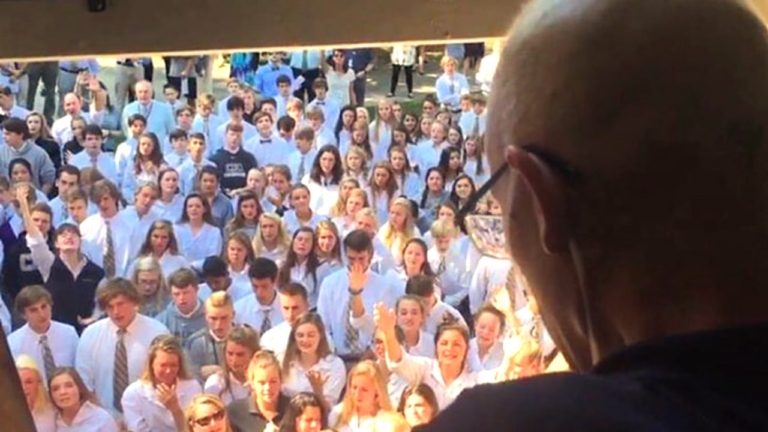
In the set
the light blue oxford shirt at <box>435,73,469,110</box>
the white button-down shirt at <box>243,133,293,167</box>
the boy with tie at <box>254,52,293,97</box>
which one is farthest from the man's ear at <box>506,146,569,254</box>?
the white button-down shirt at <box>243,133,293,167</box>

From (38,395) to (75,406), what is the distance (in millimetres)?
61

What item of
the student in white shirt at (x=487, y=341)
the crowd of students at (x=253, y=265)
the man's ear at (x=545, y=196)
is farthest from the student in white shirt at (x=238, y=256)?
the man's ear at (x=545, y=196)

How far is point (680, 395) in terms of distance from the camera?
1.09 ft

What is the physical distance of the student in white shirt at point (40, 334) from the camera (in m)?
1.28

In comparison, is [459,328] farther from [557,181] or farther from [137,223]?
[557,181]

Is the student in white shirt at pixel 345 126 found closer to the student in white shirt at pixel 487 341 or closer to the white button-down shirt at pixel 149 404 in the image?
the student in white shirt at pixel 487 341

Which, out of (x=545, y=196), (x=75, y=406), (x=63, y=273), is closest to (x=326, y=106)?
(x=63, y=273)

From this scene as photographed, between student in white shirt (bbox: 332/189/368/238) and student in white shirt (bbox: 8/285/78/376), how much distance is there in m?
0.39

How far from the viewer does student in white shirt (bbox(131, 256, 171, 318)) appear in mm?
1369

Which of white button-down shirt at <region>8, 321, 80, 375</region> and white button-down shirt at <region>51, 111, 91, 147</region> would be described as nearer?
white button-down shirt at <region>8, 321, 80, 375</region>

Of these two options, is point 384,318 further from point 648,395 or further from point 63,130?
point 648,395

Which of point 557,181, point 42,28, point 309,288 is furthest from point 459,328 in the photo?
point 557,181

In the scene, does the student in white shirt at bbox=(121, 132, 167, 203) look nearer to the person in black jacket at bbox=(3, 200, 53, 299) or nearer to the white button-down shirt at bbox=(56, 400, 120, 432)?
the person in black jacket at bbox=(3, 200, 53, 299)

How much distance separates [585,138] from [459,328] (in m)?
1.16
